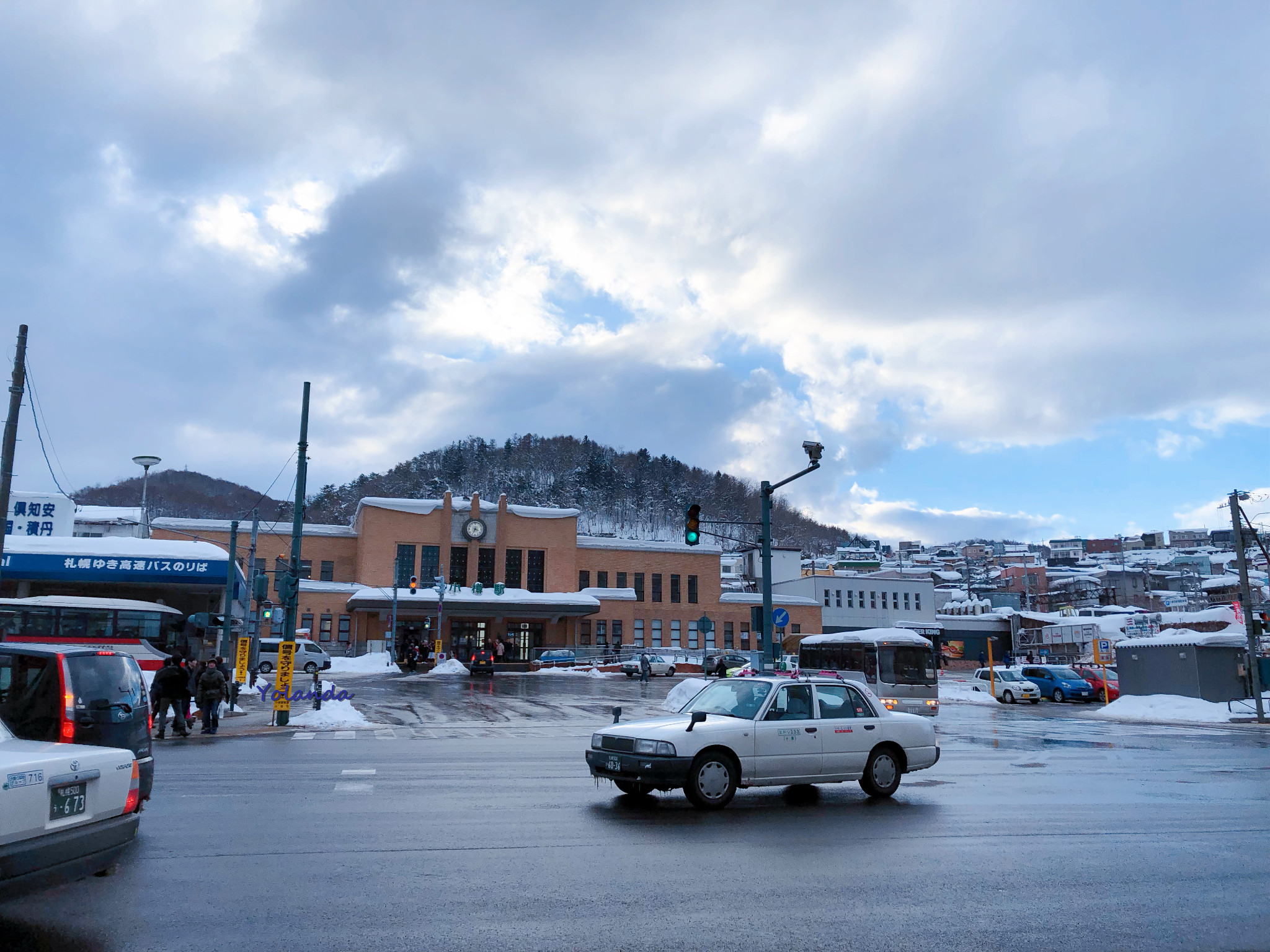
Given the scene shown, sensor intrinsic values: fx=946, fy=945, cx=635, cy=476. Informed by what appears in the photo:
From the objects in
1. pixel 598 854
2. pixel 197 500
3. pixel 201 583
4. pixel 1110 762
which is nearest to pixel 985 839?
pixel 598 854

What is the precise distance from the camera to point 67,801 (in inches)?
221

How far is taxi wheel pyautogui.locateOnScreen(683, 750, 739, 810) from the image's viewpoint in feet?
35.4

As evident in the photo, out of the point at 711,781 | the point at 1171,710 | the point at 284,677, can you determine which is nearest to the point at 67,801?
the point at 711,781

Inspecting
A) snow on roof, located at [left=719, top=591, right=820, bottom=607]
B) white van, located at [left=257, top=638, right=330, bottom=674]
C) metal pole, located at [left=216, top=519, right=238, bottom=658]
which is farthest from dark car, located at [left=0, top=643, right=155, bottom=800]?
snow on roof, located at [left=719, top=591, right=820, bottom=607]

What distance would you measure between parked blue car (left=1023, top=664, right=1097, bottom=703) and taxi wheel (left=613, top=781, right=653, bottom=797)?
36419 millimetres

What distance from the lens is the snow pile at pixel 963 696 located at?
40.3 metres

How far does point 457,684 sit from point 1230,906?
119 ft

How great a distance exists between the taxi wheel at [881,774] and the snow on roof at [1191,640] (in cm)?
2516

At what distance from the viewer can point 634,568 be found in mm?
77438

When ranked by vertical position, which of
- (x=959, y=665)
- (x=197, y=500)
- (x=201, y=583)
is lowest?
(x=959, y=665)

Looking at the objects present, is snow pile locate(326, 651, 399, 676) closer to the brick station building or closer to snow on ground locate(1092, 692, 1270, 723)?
the brick station building

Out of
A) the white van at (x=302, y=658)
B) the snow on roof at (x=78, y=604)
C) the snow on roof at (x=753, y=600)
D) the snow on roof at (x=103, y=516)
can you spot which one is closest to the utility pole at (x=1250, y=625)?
the snow on roof at (x=78, y=604)

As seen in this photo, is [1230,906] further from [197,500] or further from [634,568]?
[197,500]

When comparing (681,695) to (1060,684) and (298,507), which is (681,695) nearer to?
(298,507)
